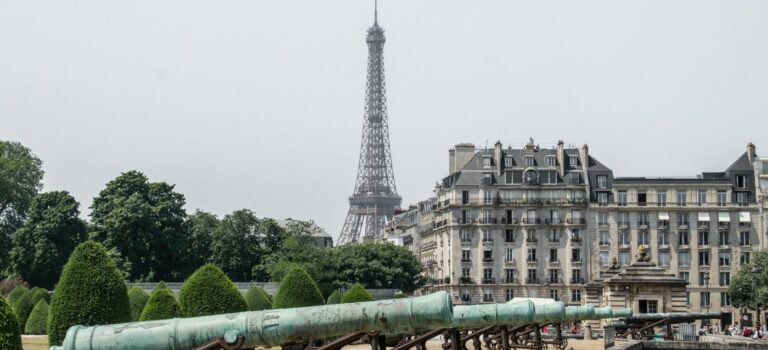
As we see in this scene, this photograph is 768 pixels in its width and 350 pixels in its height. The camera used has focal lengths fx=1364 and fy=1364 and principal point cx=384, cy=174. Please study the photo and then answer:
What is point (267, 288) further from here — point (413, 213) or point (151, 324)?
point (151, 324)

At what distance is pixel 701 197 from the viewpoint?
406 feet

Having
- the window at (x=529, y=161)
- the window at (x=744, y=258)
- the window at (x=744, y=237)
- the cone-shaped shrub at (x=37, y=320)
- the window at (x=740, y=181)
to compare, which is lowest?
the cone-shaped shrub at (x=37, y=320)

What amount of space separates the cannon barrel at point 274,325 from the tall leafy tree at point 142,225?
87501 millimetres

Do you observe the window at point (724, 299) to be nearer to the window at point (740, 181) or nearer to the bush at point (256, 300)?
the window at point (740, 181)

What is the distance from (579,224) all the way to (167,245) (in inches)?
1522

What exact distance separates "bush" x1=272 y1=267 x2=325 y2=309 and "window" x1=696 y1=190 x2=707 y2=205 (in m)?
66.5

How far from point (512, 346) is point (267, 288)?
59.7 metres

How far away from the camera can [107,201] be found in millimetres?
112438

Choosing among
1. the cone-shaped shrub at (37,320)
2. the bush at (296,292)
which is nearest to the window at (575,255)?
the cone-shaped shrub at (37,320)

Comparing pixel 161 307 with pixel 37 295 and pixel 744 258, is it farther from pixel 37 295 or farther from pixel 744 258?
pixel 744 258

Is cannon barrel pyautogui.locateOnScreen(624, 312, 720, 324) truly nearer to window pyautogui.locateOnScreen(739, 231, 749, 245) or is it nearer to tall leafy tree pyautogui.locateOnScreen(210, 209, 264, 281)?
tall leafy tree pyautogui.locateOnScreen(210, 209, 264, 281)

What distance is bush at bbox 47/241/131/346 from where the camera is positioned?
42562mm

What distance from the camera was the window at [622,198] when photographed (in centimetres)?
12488

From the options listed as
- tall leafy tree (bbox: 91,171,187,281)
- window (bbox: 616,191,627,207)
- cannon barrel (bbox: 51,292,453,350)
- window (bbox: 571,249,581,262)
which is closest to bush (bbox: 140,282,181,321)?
cannon barrel (bbox: 51,292,453,350)
